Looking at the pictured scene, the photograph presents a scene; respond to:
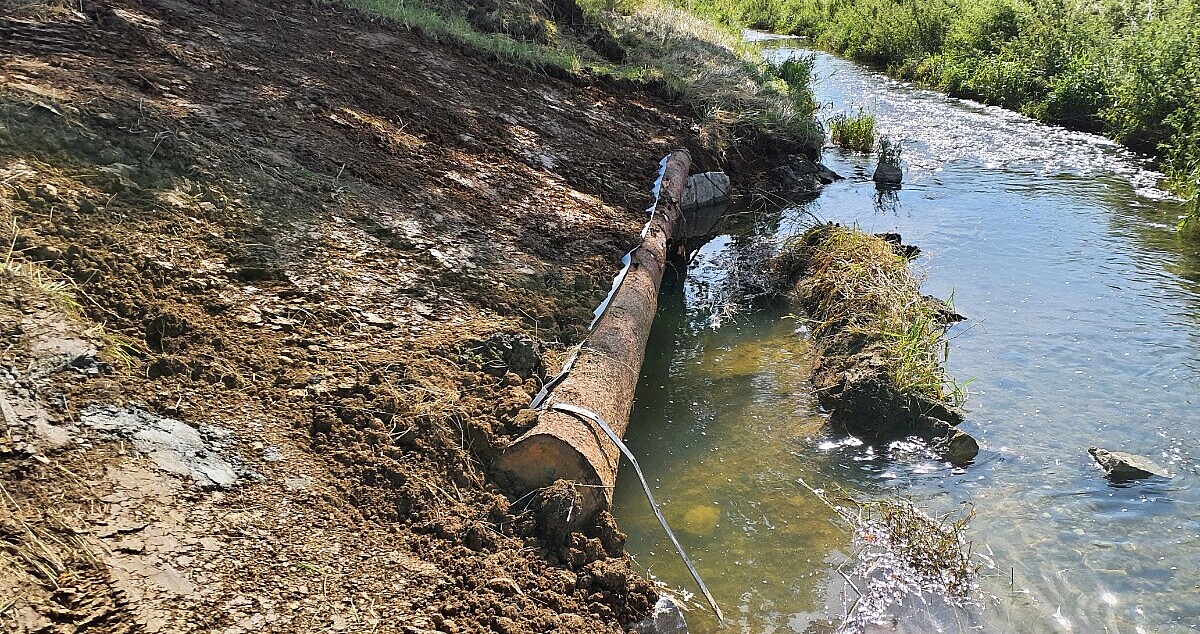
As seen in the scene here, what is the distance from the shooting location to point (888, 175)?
33.1 ft

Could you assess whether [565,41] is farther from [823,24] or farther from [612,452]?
[823,24]

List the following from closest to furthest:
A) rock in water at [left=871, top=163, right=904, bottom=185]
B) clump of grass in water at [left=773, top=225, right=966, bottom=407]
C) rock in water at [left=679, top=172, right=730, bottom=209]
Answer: clump of grass in water at [left=773, top=225, right=966, bottom=407]
rock in water at [left=679, top=172, right=730, bottom=209]
rock in water at [left=871, top=163, right=904, bottom=185]

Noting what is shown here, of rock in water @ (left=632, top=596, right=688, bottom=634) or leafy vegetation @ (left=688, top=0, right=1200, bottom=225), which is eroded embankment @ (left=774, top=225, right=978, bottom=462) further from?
leafy vegetation @ (left=688, top=0, right=1200, bottom=225)

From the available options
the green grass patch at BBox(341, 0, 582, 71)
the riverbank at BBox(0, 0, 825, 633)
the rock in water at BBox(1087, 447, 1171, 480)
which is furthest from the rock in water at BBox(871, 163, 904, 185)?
the rock in water at BBox(1087, 447, 1171, 480)

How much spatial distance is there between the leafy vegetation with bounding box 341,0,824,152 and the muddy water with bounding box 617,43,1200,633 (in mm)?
2155

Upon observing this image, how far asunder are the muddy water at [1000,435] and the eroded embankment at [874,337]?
0.17 meters

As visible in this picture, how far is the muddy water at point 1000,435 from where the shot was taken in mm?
3848

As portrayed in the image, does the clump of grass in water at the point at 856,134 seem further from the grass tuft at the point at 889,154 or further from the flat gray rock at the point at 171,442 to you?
the flat gray rock at the point at 171,442

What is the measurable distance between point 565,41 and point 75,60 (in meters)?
6.67

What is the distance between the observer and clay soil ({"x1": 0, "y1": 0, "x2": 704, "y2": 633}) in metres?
2.76

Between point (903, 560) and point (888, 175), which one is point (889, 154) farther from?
point (903, 560)

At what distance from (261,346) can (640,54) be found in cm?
882

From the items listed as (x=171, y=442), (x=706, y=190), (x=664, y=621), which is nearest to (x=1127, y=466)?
(x=664, y=621)

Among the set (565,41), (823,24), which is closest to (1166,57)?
(565,41)
